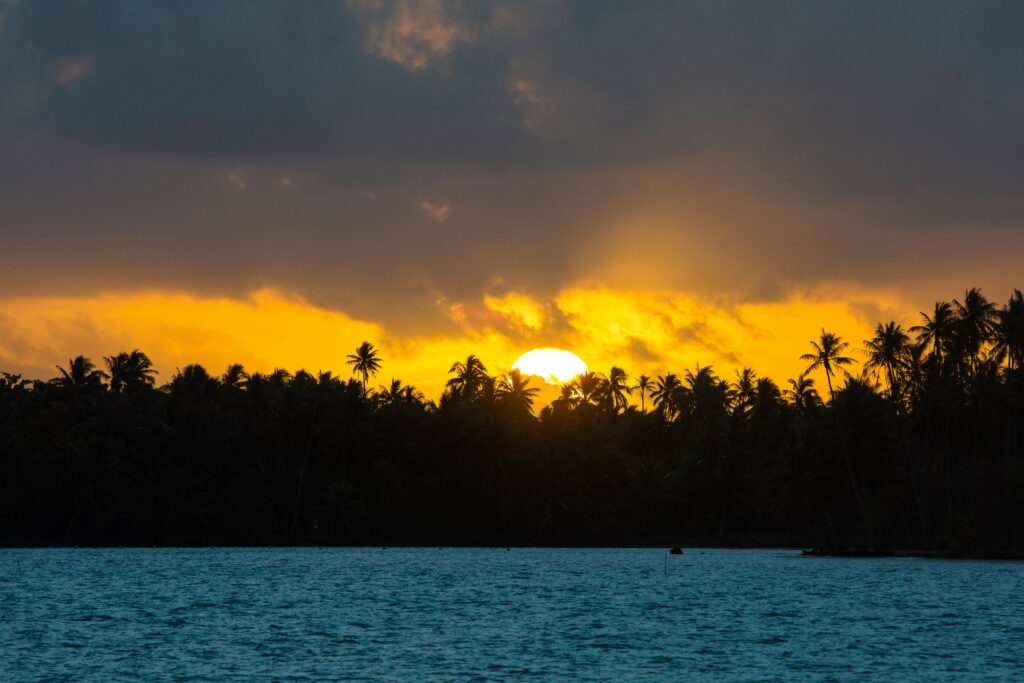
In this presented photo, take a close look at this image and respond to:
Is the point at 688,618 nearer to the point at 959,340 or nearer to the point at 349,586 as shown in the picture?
the point at 349,586

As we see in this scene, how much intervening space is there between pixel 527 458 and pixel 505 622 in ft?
298

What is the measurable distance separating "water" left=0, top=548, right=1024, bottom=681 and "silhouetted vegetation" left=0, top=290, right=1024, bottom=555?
17026 mm

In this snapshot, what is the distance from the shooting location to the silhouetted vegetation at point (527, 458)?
115 metres

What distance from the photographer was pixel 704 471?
154 meters

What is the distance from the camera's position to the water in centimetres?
4162

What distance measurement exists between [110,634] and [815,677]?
28788 mm

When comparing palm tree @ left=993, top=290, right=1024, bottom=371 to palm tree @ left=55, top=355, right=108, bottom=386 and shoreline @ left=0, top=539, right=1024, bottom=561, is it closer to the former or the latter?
shoreline @ left=0, top=539, right=1024, bottom=561

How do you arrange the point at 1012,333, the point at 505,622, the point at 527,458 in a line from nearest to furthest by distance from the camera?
the point at 505,622, the point at 1012,333, the point at 527,458

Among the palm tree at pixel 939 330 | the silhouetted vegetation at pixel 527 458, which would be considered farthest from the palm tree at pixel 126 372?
the palm tree at pixel 939 330

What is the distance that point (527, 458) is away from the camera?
487 feet

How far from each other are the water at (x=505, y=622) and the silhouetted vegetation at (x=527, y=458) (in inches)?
670

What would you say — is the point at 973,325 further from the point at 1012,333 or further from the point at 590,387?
the point at 590,387

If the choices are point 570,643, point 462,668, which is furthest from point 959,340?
point 462,668

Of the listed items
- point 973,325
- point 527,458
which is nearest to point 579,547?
point 527,458
